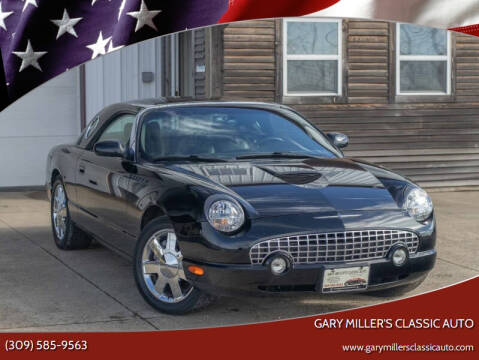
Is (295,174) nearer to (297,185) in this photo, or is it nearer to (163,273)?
(297,185)

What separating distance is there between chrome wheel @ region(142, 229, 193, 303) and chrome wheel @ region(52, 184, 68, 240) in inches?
90.4

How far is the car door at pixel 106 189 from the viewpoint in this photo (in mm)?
6188

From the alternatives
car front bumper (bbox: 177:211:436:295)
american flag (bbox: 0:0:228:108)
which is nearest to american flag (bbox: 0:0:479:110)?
american flag (bbox: 0:0:228:108)

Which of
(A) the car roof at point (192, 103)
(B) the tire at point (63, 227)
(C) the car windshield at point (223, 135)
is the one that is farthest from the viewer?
(B) the tire at point (63, 227)

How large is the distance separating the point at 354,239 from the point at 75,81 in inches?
326

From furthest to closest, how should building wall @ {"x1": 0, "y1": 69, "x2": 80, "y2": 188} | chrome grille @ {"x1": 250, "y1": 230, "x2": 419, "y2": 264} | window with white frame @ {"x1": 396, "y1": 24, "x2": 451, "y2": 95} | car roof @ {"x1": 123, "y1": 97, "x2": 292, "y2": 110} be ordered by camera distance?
window with white frame @ {"x1": 396, "y1": 24, "x2": 451, "y2": 95} < building wall @ {"x1": 0, "y1": 69, "x2": 80, "y2": 188} < car roof @ {"x1": 123, "y1": 97, "x2": 292, "y2": 110} < chrome grille @ {"x1": 250, "y1": 230, "x2": 419, "y2": 264}

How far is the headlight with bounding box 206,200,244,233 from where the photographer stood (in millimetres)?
5031

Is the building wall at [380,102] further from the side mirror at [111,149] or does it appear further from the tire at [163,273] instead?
the tire at [163,273]

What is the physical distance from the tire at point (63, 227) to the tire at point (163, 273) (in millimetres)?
2134

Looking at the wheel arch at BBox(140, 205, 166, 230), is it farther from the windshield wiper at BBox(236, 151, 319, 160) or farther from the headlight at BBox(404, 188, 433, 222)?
the headlight at BBox(404, 188, 433, 222)

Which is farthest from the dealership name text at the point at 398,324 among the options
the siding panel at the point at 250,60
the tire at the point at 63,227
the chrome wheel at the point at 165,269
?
the siding panel at the point at 250,60

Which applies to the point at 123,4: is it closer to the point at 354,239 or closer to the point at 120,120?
the point at 354,239

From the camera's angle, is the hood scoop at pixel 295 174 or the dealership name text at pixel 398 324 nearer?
the dealership name text at pixel 398 324

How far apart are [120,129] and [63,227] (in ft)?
3.82
